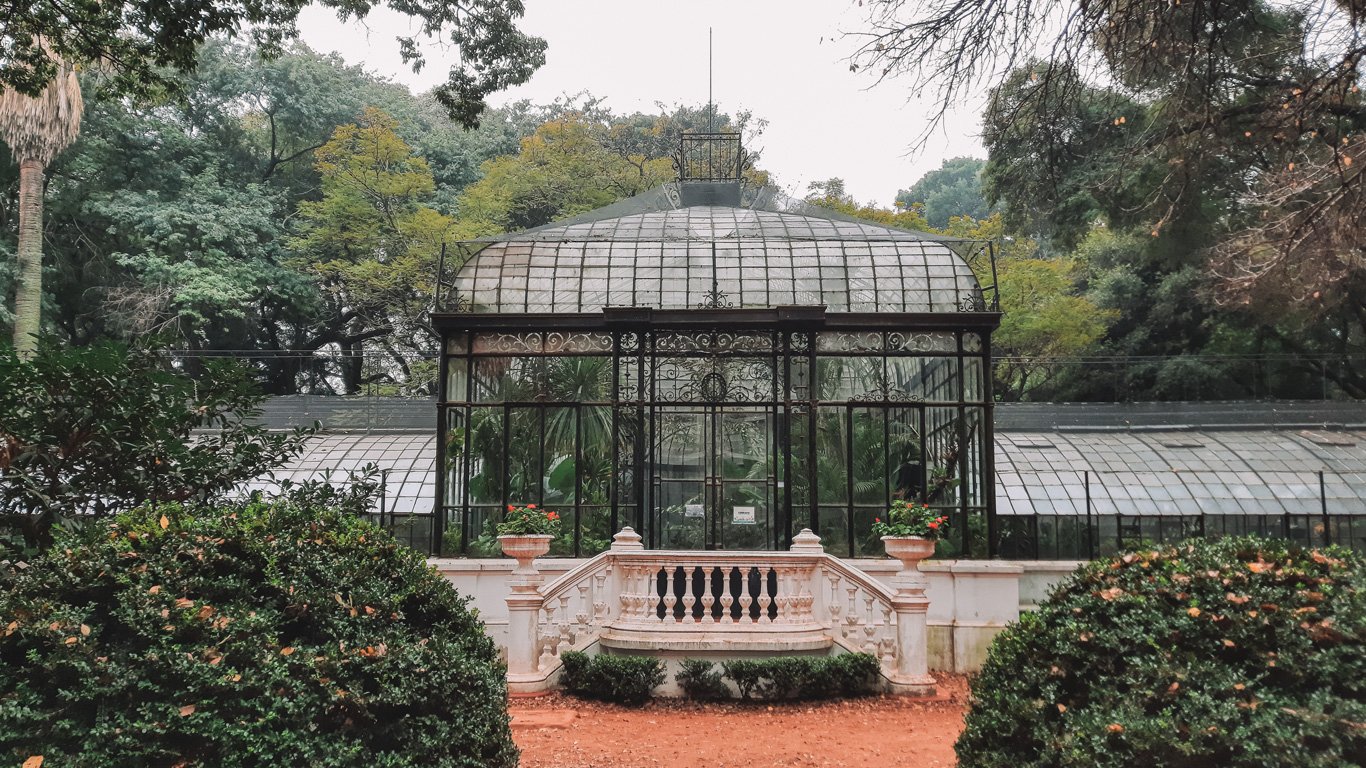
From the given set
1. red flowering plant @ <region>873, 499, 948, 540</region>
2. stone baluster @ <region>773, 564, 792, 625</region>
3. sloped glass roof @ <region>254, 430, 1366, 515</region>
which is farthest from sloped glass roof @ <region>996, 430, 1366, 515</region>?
stone baluster @ <region>773, 564, 792, 625</region>

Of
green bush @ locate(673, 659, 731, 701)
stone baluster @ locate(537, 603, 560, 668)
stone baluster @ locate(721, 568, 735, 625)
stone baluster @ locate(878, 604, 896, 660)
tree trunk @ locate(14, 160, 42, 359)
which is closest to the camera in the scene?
green bush @ locate(673, 659, 731, 701)

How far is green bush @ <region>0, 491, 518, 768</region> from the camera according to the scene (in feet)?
14.2

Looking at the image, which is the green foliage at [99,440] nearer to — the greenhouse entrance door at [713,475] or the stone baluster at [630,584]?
the stone baluster at [630,584]

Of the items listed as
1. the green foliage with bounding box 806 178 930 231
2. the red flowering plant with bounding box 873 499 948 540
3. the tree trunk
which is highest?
the green foliage with bounding box 806 178 930 231

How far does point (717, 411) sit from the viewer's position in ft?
49.1

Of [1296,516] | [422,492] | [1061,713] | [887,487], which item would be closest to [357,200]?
Answer: [422,492]

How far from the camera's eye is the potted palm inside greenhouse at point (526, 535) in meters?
11.5

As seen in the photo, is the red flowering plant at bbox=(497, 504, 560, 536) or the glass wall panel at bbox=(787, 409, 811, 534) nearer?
the red flowering plant at bbox=(497, 504, 560, 536)

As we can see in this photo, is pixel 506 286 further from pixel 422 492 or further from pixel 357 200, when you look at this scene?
pixel 357 200

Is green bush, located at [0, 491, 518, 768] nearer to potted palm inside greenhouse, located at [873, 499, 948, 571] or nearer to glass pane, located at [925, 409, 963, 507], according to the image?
potted palm inside greenhouse, located at [873, 499, 948, 571]

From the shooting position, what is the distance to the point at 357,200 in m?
30.0

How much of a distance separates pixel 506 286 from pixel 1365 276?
65.3ft

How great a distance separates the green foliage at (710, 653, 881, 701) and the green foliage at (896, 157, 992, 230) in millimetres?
42538

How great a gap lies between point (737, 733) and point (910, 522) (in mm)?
4326
